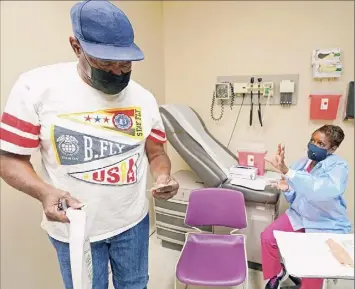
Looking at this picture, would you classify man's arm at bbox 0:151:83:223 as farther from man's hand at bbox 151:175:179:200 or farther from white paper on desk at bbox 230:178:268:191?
white paper on desk at bbox 230:178:268:191

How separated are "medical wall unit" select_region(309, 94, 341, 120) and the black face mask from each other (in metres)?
1.76

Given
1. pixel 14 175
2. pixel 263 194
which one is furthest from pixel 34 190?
pixel 263 194

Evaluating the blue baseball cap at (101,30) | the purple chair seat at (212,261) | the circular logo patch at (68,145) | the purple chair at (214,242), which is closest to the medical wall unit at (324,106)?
the purple chair at (214,242)

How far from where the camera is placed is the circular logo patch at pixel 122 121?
0.98m

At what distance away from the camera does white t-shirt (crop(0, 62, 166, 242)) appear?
2.82 feet

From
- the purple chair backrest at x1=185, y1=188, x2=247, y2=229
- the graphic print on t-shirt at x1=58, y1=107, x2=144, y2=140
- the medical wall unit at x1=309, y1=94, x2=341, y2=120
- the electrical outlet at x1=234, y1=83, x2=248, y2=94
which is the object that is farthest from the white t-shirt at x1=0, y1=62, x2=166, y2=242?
the medical wall unit at x1=309, y1=94, x2=341, y2=120

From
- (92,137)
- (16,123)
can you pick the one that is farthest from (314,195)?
(16,123)

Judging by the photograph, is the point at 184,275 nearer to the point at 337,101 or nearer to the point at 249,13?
the point at 337,101

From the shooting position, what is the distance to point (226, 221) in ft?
6.04

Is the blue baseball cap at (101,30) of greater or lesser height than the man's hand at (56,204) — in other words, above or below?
above

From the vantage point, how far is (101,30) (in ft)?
2.78

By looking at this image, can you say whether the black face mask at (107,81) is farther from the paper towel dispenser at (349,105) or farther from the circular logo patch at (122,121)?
the paper towel dispenser at (349,105)

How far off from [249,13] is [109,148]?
1.97 meters

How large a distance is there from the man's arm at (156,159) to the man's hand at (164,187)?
0.13ft
